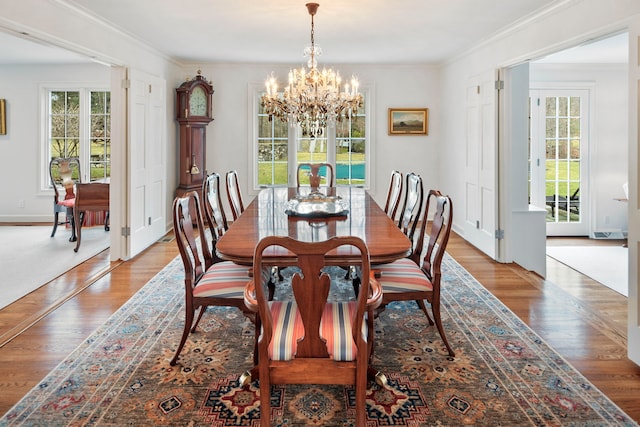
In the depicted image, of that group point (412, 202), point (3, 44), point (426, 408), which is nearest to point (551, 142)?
point (412, 202)

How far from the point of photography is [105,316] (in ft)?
10.9

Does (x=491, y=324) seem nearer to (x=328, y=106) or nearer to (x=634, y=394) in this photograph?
(x=634, y=394)

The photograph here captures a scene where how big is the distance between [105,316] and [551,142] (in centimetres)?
627

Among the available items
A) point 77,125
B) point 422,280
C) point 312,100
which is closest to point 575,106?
point 312,100

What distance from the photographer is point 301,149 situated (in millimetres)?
7242

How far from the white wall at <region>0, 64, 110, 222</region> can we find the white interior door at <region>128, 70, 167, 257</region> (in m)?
2.05

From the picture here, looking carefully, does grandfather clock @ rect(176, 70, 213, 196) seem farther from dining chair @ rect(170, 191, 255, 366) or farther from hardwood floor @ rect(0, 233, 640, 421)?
dining chair @ rect(170, 191, 255, 366)

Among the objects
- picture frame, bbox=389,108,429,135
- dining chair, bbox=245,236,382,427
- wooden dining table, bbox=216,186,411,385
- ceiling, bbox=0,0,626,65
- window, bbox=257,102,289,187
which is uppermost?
ceiling, bbox=0,0,626,65

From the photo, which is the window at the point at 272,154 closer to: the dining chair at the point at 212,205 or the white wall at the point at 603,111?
the dining chair at the point at 212,205

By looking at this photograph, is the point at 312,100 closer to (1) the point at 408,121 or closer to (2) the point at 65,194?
(1) the point at 408,121

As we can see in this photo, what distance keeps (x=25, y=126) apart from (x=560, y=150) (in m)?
7.90

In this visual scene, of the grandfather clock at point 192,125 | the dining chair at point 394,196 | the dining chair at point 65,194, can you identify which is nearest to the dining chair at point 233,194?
the dining chair at point 394,196

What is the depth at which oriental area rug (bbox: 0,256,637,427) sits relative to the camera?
2.07m

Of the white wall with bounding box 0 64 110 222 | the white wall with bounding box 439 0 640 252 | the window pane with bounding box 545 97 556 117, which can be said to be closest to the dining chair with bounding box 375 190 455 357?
the white wall with bounding box 439 0 640 252
